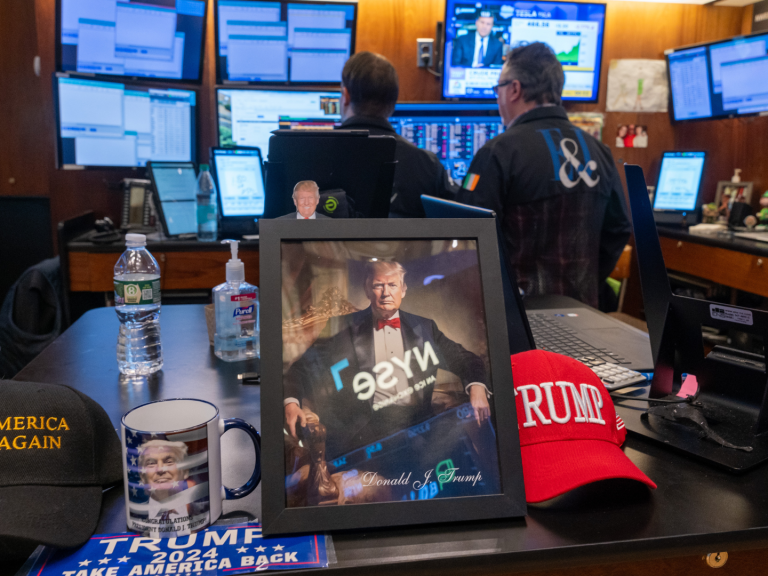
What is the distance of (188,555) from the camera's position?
479 millimetres

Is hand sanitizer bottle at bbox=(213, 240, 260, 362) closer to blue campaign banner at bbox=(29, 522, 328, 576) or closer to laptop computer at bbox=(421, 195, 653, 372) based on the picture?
laptop computer at bbox=(421, 195, 653, 372)

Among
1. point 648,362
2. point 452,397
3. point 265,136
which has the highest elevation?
point 265,136

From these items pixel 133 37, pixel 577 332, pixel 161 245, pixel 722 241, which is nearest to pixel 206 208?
pixel 161 245

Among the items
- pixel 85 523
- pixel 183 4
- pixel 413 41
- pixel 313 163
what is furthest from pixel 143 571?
pixel 413 41

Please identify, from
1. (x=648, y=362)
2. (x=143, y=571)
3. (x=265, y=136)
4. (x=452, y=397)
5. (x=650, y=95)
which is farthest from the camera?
(x=650, y=95)

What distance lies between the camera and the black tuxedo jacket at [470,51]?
9.75 ft

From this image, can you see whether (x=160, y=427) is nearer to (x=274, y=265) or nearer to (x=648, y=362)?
(x=274, y=265)

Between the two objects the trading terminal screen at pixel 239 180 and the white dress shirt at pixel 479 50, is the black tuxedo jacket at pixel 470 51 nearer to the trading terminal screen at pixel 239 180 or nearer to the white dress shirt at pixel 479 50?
the white dress shirt at pixel 479 50

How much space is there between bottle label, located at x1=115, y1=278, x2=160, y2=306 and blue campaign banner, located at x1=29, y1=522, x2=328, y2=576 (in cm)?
47

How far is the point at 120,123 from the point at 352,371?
8.21 feet

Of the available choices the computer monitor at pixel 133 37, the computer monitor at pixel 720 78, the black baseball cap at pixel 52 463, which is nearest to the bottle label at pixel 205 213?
the computer monitor at pixel 133 37

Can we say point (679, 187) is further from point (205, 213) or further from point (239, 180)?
point (205, 213)

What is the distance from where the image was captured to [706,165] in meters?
3.30

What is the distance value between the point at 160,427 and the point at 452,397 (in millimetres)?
277
